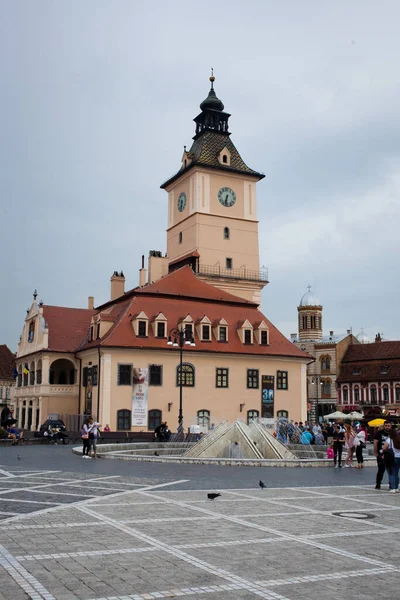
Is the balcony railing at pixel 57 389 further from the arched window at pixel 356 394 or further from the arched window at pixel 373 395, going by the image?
the arched window at pixel 356 394

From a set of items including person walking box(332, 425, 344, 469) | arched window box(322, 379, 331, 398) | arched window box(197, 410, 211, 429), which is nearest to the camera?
person walking box(332, 425, 344, 469)

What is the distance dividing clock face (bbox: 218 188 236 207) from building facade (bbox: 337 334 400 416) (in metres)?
34.0

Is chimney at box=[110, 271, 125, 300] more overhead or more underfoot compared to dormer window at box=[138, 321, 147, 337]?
more overhead

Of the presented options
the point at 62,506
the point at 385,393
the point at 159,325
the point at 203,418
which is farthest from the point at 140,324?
the point at 385,393

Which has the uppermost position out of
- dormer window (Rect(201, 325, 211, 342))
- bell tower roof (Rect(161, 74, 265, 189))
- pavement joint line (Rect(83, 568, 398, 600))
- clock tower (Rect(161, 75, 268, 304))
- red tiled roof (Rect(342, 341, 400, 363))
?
bell tower roof (Rect(161, 74, 265, 189))

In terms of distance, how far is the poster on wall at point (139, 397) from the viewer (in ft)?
150

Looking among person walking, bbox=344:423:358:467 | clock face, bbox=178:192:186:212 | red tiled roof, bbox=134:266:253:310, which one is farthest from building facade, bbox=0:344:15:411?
person walking, bbox=344:423:358:467

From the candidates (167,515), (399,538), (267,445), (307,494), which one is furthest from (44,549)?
(267,445)

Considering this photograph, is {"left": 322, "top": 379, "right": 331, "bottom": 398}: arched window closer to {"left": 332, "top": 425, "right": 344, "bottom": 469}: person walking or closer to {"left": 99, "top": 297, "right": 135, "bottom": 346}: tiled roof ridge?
{"left": 99, "top": 297, "right": 135, "bottom": 346}: tiled roof ridge

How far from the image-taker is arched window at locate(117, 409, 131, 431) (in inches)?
1783

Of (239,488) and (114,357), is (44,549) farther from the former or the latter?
(114,357)

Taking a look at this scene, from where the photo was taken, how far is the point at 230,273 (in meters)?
65.6

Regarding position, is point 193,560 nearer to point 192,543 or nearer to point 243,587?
point 192,543

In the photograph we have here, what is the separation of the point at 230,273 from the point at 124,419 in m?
24.3
